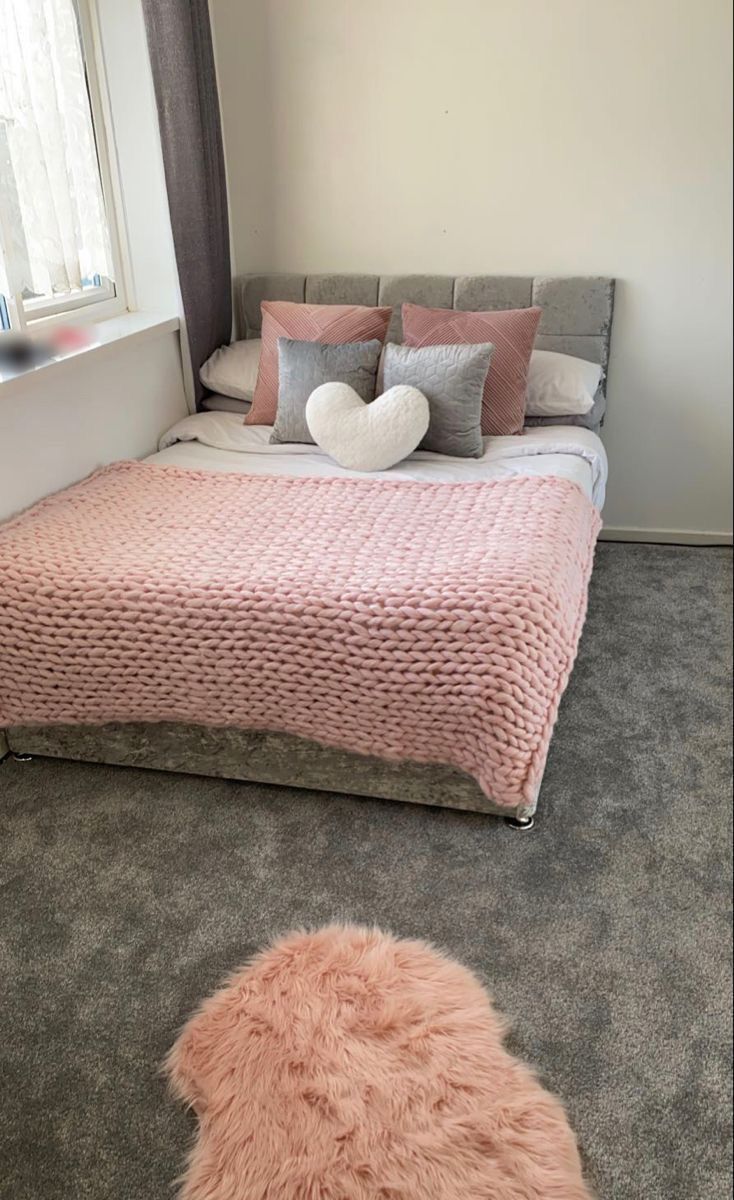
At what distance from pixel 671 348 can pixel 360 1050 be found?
7.75 ft

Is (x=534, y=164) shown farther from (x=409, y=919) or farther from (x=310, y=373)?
(x=409, y=919)

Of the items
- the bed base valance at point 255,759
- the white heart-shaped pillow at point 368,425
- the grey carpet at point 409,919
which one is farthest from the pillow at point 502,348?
the bed base valance at point 255,759

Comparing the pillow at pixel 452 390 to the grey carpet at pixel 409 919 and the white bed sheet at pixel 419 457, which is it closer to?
the white bed sheet at pixel 419 457

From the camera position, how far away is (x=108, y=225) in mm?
2752

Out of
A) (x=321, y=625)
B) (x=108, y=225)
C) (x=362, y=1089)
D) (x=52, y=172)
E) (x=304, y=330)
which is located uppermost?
(x=52, y=172)

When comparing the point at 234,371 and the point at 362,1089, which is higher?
the point at 234,371

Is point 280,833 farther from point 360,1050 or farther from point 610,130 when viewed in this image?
point 610,130

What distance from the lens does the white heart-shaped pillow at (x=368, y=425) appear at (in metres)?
2.42

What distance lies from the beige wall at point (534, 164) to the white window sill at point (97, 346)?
23.2 inches

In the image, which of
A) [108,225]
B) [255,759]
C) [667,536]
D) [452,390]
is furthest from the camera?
[667,536]

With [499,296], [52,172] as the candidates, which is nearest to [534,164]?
[499,296]

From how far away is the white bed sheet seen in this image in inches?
95.4

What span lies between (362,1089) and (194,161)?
254 centimetres

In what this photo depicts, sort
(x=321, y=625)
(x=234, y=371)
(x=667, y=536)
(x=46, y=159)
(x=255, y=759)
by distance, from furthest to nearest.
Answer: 1. (x=667, y=536)
2. (x=234, y=371)
3. (x=46, y=159)
4. (x=255, y=759)
5. (x=321, y=625)
